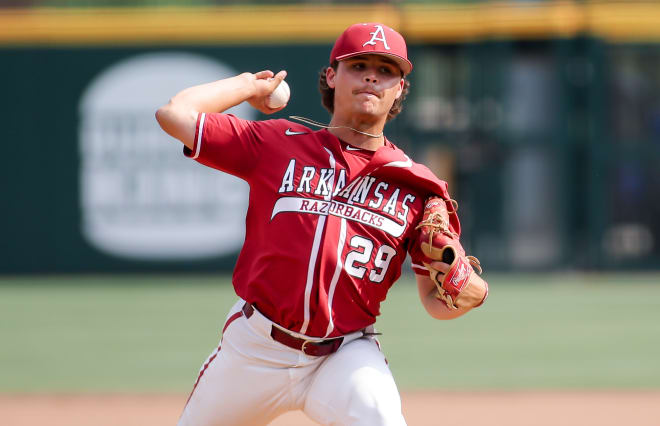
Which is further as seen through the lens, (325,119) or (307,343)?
(325,119)

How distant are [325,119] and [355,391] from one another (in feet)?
39.4

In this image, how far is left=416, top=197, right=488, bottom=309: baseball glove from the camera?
3.16 m

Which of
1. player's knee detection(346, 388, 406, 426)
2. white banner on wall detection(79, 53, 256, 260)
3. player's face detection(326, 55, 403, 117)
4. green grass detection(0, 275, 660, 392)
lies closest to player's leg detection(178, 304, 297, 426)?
player's knee detection(346, 388, 406, 426)

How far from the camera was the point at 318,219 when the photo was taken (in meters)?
3.27

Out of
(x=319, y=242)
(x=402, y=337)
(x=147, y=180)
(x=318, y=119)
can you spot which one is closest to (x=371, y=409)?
(x=319, y=242)

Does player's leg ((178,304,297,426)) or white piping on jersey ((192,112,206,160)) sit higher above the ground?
white piping on jersey ((192,112,206,160))

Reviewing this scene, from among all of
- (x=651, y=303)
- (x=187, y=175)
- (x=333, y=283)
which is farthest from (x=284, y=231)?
(x=187, y=175)

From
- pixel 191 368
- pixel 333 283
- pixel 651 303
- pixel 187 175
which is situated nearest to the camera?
pixel 333 283

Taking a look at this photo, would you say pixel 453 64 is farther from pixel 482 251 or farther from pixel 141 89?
pixel 141 89

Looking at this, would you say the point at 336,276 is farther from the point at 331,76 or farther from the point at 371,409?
the point at 331,76

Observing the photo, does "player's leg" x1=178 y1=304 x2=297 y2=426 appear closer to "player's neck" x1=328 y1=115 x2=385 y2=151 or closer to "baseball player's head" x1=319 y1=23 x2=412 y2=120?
"player's neck" x1=328 y1=115 x2=385 y2=151

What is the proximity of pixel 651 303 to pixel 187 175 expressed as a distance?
7472mm

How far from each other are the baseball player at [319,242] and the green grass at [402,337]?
3.89 meters

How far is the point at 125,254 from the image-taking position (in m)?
14.9
